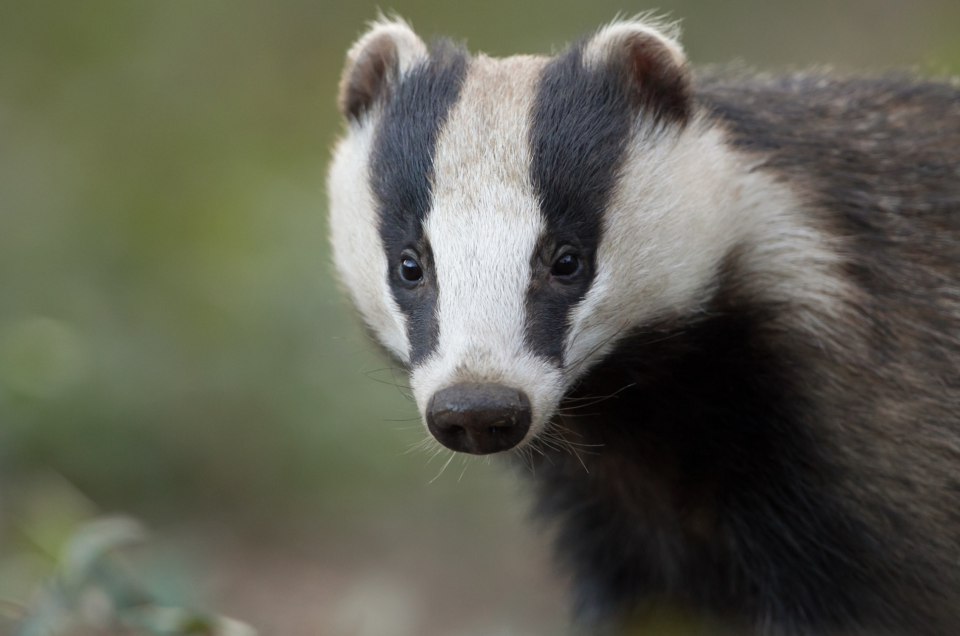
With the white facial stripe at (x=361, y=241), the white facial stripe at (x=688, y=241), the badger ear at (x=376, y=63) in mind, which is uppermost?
the badger ear at (x=376, y=63)

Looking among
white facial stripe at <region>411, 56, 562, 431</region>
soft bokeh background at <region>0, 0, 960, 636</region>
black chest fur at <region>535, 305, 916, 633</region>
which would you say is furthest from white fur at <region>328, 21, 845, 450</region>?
soft bokeh background at <region>0, 0, 960, 636</region>

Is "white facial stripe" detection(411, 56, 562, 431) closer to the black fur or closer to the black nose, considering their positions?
the black nose

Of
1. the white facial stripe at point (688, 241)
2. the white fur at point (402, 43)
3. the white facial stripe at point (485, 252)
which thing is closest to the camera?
the white facial stripe at point (485, 252)

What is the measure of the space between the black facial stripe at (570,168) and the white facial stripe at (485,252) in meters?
Answer: 0.04

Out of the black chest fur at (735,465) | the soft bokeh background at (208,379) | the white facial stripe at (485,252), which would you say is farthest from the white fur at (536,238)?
the soft bokeh background at (208,379)

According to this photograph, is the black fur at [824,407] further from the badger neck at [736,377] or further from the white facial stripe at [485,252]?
the white facial stripe at [485,252]

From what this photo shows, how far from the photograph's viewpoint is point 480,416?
2150mm

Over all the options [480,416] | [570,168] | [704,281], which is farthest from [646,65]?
[480,416]

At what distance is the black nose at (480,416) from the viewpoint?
2.15 metres

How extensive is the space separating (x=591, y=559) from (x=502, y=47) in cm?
501

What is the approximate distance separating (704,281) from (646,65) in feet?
1.86

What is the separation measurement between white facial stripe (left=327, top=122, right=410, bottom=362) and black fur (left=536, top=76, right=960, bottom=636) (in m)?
0.54

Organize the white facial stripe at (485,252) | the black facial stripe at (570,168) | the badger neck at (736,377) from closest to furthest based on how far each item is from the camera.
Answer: the white facial stripe at (485,252) < the black facial stripe at (570,168) < the badger neck at (736,377)

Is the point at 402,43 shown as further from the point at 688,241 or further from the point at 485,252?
the point at 688,241
